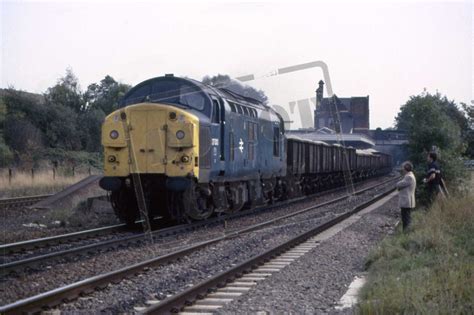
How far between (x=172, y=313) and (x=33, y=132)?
33.7m

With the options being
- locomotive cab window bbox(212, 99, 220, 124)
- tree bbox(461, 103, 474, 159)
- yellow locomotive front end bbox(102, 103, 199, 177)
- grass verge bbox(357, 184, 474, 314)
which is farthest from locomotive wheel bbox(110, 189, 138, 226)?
tree bbox(461, 103, 474, 159)

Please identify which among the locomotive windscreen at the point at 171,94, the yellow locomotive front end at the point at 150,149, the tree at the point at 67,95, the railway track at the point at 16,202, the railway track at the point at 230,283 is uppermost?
the tree at the point at 67,95

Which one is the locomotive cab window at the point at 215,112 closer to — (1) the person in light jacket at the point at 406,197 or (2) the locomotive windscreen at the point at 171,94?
(2) the locomotive windscreen at the point at 171,94

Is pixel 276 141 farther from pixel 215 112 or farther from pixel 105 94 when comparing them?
pixel 105 94

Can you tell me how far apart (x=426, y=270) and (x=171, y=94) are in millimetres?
8822

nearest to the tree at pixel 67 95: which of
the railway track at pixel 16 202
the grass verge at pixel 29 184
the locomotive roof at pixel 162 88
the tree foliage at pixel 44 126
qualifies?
the tree foliage at pixel 44 126

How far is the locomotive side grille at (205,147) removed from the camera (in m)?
14.8

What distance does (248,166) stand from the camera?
18.7 m

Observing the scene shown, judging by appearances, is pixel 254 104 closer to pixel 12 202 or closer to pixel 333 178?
pixel 12 202

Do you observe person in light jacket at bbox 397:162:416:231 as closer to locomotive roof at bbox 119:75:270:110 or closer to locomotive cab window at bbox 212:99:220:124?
locomotive cab window at bbox 212:99:220:124

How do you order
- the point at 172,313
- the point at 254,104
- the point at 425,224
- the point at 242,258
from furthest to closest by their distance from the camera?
1. the point at 254,104
2. the point at 425,224
3. the point at 242,258
4. the point at 172,313

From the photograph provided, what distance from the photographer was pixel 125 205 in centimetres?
1514

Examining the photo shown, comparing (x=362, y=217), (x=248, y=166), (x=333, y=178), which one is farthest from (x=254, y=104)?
(x=333, y=178)

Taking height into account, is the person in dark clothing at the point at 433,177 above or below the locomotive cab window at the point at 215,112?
below
